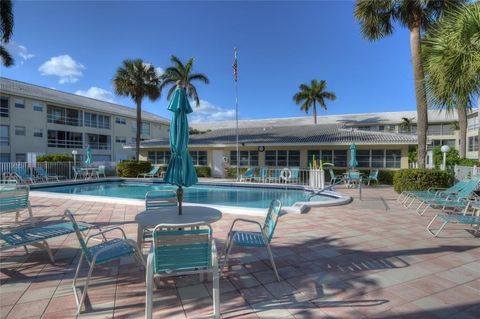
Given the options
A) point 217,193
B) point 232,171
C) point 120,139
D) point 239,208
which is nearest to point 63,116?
point 120,139

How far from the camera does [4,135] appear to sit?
23.5 meters

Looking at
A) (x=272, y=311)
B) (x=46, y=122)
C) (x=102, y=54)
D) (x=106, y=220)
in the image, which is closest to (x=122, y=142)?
(x=46, y=122)

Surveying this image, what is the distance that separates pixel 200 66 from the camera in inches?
949

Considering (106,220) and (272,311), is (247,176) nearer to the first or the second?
(106,220)

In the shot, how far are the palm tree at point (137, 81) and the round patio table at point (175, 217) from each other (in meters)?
20.3

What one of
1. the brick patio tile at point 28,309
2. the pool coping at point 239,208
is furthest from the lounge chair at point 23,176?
the brick patio tile at point 28,309

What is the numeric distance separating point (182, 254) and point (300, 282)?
1.63 meters

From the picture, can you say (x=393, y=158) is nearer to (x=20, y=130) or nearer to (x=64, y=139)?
(x=20, y=130)

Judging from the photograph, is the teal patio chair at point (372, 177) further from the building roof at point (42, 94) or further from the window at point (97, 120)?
the window at point (97, 120)

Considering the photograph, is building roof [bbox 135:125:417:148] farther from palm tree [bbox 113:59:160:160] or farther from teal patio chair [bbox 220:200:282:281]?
teal patio chair [bbox 220:200:282:281]

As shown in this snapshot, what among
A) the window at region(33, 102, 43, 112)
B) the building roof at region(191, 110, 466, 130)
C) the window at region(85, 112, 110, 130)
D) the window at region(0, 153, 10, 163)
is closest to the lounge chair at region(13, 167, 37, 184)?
the window at region(0, 153, 10, 163)

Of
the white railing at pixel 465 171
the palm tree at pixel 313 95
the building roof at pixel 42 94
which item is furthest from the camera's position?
the palm tree at pixel 313 95

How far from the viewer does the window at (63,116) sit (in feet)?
90.2

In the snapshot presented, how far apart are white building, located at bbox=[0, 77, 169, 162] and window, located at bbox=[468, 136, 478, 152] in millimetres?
37986
